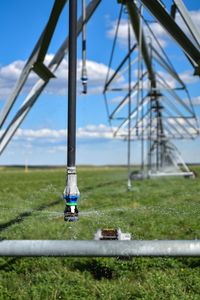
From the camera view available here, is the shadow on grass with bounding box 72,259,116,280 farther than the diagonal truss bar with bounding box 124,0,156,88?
No

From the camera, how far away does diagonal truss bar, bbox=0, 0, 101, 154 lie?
24.7 feet

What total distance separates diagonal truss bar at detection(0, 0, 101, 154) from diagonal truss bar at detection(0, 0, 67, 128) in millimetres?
230

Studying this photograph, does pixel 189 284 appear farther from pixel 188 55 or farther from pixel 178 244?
pixel 188 55

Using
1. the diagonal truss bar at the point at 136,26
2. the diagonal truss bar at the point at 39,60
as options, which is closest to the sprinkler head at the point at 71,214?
the diagonal truss bar at the point at 39,60

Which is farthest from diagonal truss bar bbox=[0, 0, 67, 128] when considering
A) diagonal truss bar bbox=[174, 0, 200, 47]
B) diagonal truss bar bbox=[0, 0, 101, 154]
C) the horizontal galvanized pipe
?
the horizontal galvanized pipe

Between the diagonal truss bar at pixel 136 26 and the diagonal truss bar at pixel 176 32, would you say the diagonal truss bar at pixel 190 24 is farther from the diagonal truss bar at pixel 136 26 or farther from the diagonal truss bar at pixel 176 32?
the diagonal truss bar at pixel 136 26

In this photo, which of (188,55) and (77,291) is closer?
(77,291)

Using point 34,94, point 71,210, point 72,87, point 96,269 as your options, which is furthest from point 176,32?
point 34,94

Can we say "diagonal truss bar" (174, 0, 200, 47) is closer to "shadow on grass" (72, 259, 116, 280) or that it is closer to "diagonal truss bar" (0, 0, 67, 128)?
"diagonal truss bar" (0, 0, 67, 128)

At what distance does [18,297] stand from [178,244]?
137 cm

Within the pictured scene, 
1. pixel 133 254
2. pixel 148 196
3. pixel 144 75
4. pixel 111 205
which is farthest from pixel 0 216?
pixel 144 75

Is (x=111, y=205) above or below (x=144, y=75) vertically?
below

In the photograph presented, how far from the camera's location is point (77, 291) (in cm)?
434

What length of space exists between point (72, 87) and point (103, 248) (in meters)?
1.37
